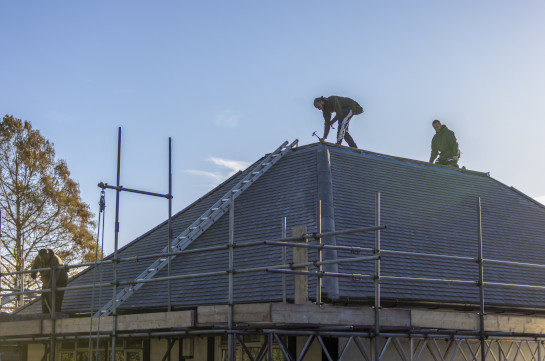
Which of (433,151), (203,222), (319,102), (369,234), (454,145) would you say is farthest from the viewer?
(433,151)

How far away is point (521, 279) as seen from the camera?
1997 centimetres

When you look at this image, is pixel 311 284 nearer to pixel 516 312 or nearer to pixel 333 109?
pixel 516 312

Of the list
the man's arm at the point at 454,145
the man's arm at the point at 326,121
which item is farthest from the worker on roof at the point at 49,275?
the man's arm at the point at 454,145

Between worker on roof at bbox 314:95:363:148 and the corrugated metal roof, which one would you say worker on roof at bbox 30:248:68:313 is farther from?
worker on roof at bbox 314:95:363:148

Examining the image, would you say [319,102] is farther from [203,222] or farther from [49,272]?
[49,272]

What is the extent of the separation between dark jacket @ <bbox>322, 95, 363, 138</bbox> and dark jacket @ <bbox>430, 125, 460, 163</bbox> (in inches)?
131

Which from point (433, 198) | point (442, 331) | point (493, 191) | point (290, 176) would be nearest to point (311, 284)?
point (442, 331)

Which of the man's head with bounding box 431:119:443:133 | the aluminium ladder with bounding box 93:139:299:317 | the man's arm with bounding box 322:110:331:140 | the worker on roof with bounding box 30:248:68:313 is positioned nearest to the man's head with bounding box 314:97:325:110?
the man's arm with bounding box 322:110:331:140

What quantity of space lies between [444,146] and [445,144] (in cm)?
7

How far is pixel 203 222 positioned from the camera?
2058 cm

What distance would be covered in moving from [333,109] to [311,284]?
8.13m

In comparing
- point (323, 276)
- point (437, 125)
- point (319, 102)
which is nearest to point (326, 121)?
point (319, 102)

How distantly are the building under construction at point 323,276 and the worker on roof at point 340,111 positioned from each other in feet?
3.92

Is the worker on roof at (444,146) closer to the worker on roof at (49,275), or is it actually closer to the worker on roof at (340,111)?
the worker on roof at (340,111)
